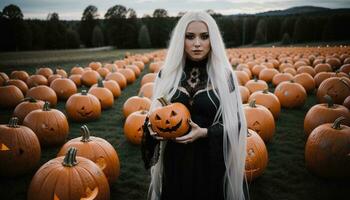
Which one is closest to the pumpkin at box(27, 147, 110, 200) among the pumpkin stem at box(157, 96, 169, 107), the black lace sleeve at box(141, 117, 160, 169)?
the black lace sleeve at box(141, 117, 160, 169)

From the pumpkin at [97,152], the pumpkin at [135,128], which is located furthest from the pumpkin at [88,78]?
the pumpkin at [97,152]

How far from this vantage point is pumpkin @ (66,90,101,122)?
27.2ft

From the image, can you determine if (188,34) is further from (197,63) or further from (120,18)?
(120,18)

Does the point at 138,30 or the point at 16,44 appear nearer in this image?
the point at 16,44

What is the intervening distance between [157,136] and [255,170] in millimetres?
2490

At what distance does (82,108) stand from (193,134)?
6.20 m

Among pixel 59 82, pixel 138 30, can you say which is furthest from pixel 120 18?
pixel 59 82

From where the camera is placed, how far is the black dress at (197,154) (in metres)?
2.93

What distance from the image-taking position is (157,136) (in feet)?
9.80

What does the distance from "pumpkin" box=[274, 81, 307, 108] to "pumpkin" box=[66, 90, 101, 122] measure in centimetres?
609

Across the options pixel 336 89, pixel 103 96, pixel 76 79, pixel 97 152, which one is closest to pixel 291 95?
pixel 336 89

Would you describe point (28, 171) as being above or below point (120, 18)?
below

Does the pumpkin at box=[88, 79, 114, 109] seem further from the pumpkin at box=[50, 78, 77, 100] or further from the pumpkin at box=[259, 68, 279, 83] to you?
the pumpkin at box=[259, 68, 279, 83]

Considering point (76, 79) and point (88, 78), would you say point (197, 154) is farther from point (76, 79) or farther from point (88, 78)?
point (76, 79)
